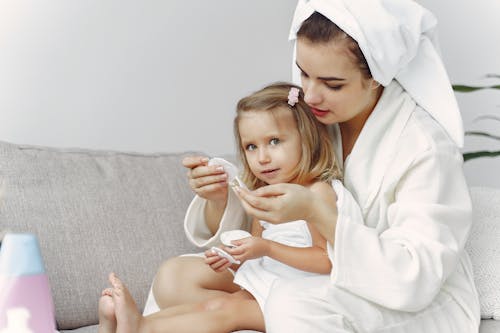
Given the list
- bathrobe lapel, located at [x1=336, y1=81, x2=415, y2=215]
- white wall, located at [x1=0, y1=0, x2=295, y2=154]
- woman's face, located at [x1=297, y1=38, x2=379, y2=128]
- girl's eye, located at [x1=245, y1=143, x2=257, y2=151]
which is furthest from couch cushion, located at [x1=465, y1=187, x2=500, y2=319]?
white wall, located at [x1=0, y1=0, x2=295, y2=154]

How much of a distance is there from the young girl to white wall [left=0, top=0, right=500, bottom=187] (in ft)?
2.85

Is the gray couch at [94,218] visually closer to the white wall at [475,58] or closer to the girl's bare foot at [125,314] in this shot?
the girl's bare foot at [125,314]

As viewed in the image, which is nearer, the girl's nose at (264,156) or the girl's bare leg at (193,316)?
the girl's bare leg at (193,316)

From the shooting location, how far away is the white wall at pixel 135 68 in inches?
99.9

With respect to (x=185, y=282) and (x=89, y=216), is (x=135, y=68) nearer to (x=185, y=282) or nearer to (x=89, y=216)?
(x=89, y=216)

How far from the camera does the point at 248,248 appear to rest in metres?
1.64

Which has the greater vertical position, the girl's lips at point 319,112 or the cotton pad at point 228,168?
the girl's lips at point 319,112

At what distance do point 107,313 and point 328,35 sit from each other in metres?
0.72

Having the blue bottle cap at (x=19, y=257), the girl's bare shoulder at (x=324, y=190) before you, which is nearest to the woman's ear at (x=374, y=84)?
the girl's bare shoulder at (x=324, y=190)

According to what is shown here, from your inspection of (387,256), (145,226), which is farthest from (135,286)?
(387,256)

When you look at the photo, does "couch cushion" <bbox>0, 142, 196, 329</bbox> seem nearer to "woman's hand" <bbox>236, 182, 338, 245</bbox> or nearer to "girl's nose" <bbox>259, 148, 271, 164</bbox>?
"girl's nose" <bbox>259, 148, 271, 164</bbox>

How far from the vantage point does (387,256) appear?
1.57m

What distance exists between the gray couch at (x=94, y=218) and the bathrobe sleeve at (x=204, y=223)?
184 millimetres

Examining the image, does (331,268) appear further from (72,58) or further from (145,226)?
(72,58)
